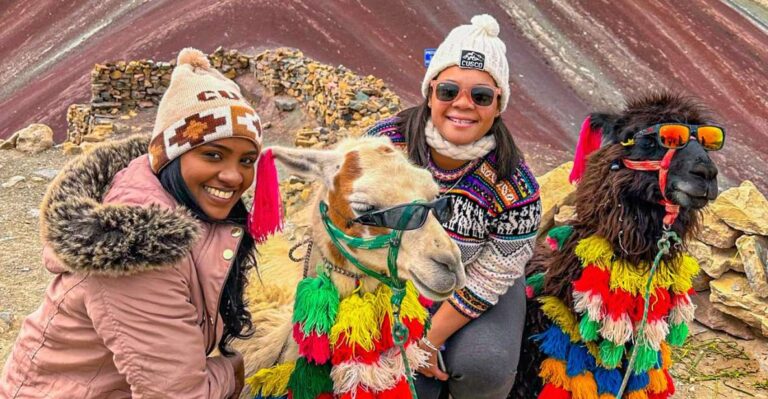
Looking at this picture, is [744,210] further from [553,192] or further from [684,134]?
[684,134]

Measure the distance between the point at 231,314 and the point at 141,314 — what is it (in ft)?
1.42

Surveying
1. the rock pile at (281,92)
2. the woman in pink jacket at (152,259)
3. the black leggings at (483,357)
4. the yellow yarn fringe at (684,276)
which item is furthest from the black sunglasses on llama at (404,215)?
the rock pile at (281,92)

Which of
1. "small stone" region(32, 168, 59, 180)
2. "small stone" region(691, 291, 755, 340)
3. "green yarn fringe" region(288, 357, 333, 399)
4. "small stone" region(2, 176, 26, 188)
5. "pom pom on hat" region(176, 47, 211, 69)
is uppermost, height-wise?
"pom pom on hat" region(176, 47, 211, 69)

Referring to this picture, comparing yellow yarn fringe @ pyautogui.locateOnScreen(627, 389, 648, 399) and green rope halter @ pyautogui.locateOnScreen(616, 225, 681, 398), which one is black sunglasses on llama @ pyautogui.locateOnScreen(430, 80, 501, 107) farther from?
yellow yarn fringe @ pyautogui.locateOnScreen(627, 389, 648, 399)

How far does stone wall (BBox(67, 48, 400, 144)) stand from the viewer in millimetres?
7906

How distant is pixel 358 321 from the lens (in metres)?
2.09

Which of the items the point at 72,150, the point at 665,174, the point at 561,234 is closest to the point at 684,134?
the point at 665,174

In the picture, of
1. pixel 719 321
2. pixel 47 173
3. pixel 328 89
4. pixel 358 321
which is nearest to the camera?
pixel 358 321

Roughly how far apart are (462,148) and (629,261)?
0.84 metres

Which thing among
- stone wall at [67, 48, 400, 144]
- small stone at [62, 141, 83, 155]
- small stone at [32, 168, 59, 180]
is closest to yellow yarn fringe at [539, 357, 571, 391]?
stone wall at [67, 48, 400, 144]

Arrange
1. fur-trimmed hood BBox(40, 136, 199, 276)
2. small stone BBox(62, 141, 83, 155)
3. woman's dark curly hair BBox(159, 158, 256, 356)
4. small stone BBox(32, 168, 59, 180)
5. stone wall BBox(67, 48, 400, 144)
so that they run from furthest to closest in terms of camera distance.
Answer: small stone BBox(62, 141, 83, 155) → stone wall BBox(67, 48, 400, 144) → small stone BBox(32, 168, 59, 180) → woman's dark curly hair BBox(159, 158, 256, 356) → fur-trimmed hood BBox(40, 136, 199, 276)

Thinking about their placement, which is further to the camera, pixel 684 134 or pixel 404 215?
pixel 684 134

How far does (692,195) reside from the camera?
2543 mm

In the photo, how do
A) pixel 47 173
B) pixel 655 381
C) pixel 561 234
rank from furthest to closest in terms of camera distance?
pixel 47 173 < pixel 561 234 < pixel 655 381
